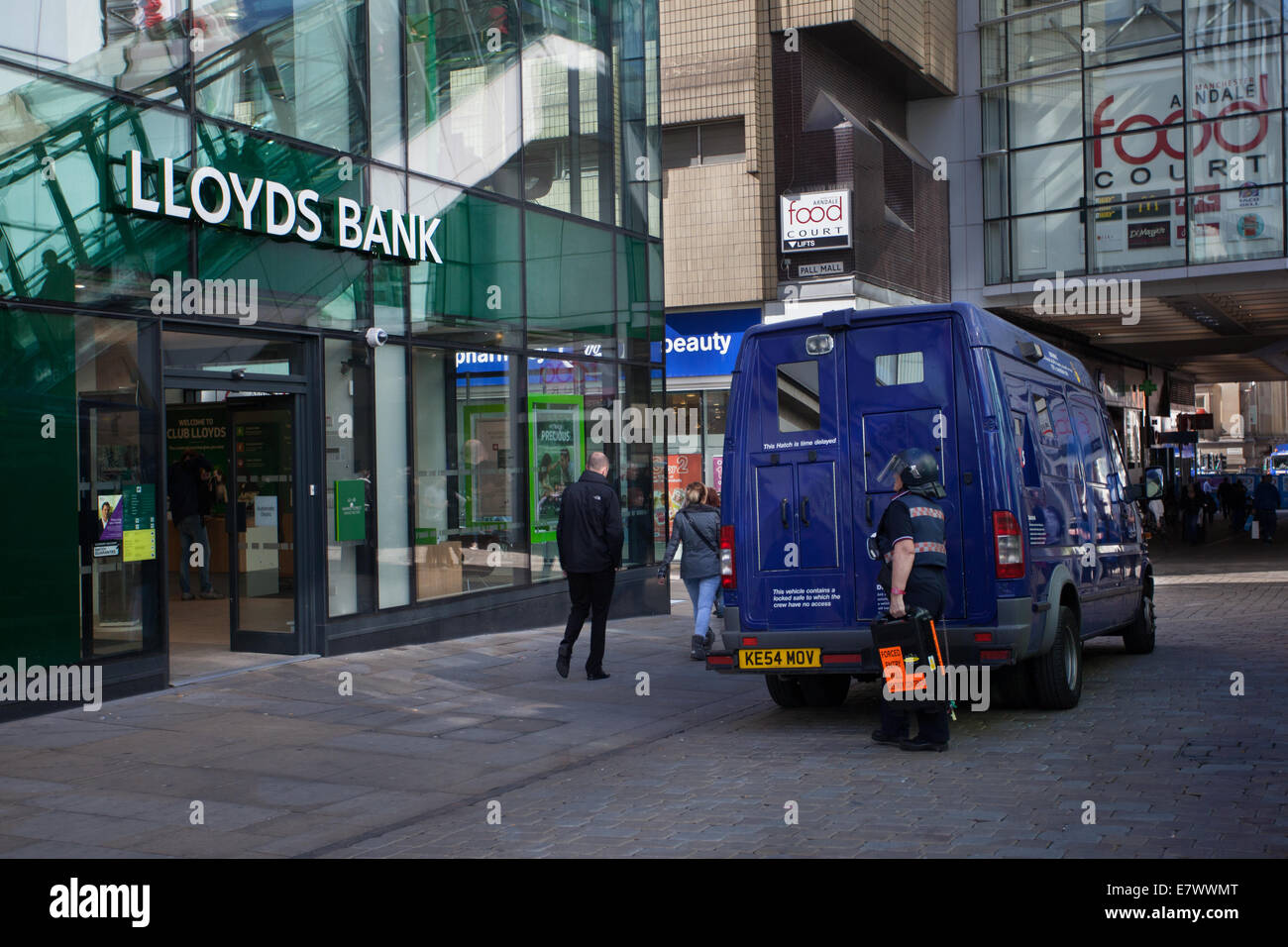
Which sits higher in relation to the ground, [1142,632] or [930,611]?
[930,611]

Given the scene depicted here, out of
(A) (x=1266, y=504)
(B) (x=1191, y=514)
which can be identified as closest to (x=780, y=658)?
(A) (x=1266, y=504)

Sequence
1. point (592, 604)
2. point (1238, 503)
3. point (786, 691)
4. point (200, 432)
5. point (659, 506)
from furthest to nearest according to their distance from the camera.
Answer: point (1238, 503), point (659, 506), point (200, 432), point (592, 604), point (786, 691)

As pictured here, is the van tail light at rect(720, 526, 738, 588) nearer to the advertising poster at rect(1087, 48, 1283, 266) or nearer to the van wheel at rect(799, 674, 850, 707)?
the van wheel at rect(799, 674, 850, 707)

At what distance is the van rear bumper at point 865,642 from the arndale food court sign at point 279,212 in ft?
17.6

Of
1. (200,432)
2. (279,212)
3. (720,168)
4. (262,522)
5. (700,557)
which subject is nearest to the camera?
(279,212)

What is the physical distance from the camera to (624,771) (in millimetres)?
8047

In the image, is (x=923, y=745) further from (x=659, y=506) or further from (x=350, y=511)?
(x=659, y=506)

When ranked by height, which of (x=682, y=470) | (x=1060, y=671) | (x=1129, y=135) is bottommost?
(x=1060, y=671)

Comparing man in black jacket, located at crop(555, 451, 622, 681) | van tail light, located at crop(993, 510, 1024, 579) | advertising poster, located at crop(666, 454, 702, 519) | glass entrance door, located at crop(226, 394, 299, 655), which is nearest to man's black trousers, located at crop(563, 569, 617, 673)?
man in black jacket, located at crop(555, 451, 622, 681)

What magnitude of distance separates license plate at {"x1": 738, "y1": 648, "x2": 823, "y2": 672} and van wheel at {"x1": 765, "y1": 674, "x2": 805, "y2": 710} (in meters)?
1.00

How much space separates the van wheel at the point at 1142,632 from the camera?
12484 millimetres

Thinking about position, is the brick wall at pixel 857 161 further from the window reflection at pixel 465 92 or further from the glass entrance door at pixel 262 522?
the glass entrance door at pixel 262 522

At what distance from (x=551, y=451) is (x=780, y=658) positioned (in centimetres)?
738
